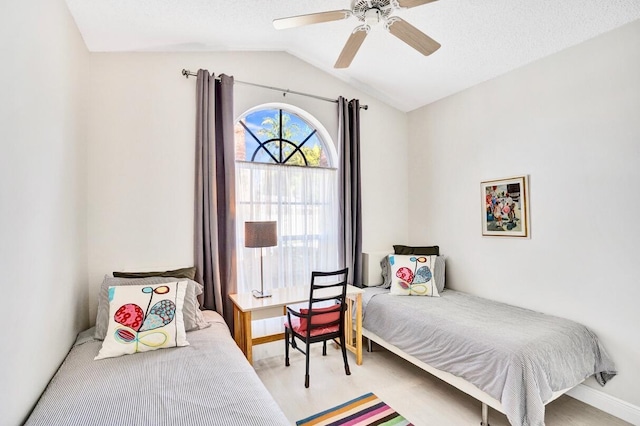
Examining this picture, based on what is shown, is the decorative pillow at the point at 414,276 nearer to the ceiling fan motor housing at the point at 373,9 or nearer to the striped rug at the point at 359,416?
the striped rug at the point at 359,416

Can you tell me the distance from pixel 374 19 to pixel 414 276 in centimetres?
234

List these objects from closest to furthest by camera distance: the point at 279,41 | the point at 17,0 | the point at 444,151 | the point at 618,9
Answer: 1. the point at 17,0
2. the point at 618,9
3. the point at 279,41
4. the point at 444,151

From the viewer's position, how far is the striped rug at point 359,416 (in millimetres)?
2154

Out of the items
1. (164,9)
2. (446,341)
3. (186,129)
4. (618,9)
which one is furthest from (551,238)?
(164,9)

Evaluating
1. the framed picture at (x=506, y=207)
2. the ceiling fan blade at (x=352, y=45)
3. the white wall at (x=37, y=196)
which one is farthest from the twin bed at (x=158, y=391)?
the framed picture at (x=506, y=207)

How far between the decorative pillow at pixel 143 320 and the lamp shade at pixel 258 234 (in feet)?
2.41

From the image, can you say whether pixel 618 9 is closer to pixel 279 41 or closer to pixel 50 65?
pixel 279 41

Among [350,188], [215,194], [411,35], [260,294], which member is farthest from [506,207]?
[215,194]

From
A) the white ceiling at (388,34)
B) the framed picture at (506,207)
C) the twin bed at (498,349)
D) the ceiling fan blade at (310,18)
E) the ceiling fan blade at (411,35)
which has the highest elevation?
the white ceiling at (388,34)

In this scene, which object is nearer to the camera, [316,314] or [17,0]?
[17,0]

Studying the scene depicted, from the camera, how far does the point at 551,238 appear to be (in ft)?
8.73

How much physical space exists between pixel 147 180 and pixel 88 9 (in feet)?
4.08

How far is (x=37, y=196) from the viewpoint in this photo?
63.4 inches

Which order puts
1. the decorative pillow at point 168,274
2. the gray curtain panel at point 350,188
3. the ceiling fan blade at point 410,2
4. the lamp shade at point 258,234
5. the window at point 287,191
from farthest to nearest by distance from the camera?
the gray curtain panel at point 350,188, the window at point 287,191, the lamp shade at point 258,234, the decorative pillow at point 168,274, the ceiling fan blade at point 410,2
